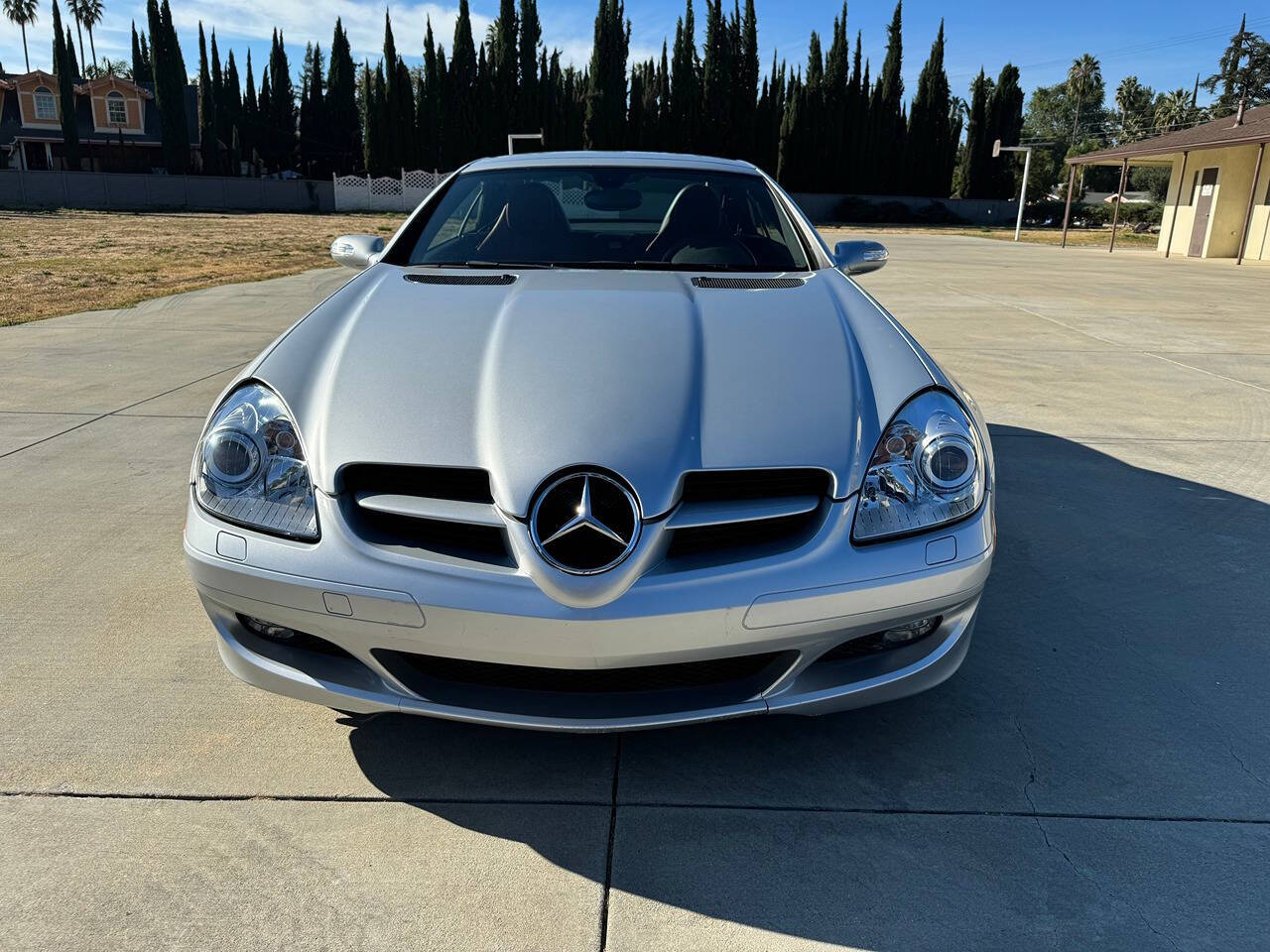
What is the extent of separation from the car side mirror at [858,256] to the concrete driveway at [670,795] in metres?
1.19

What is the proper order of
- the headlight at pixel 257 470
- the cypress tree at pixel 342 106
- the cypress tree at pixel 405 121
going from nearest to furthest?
the headlight at pixel 257 470
the cypress tree at pixel 405 121
the cypress tree at pixel 342 106

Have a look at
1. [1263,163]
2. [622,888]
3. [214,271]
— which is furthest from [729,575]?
[1263,163]

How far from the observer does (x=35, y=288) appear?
11.4 meters

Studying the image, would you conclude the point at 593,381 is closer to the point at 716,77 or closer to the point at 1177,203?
the point at 1177,203

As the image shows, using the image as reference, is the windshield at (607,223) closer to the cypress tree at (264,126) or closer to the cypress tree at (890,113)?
the cypress tree at (890,113)

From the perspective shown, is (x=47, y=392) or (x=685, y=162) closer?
(x=685, y=162)

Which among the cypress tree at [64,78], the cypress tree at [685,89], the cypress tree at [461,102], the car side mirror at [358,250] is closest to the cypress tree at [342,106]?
the cypress tree at [461,102]

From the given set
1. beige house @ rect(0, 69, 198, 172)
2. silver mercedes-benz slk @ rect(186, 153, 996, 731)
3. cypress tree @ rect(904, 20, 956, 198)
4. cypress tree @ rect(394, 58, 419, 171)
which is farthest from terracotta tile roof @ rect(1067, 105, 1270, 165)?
beige house @ rect(0, 69, 198, 172)

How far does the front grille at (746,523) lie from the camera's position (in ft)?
6.20

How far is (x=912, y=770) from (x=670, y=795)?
59 centimetres

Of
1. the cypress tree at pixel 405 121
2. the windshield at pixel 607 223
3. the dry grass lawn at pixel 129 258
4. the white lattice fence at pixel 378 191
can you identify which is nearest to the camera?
the windshield at pixel 607 223

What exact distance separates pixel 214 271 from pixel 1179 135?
978 inches

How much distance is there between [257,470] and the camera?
6.81ft

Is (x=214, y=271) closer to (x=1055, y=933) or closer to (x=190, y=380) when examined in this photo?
(x=190, y=380)
